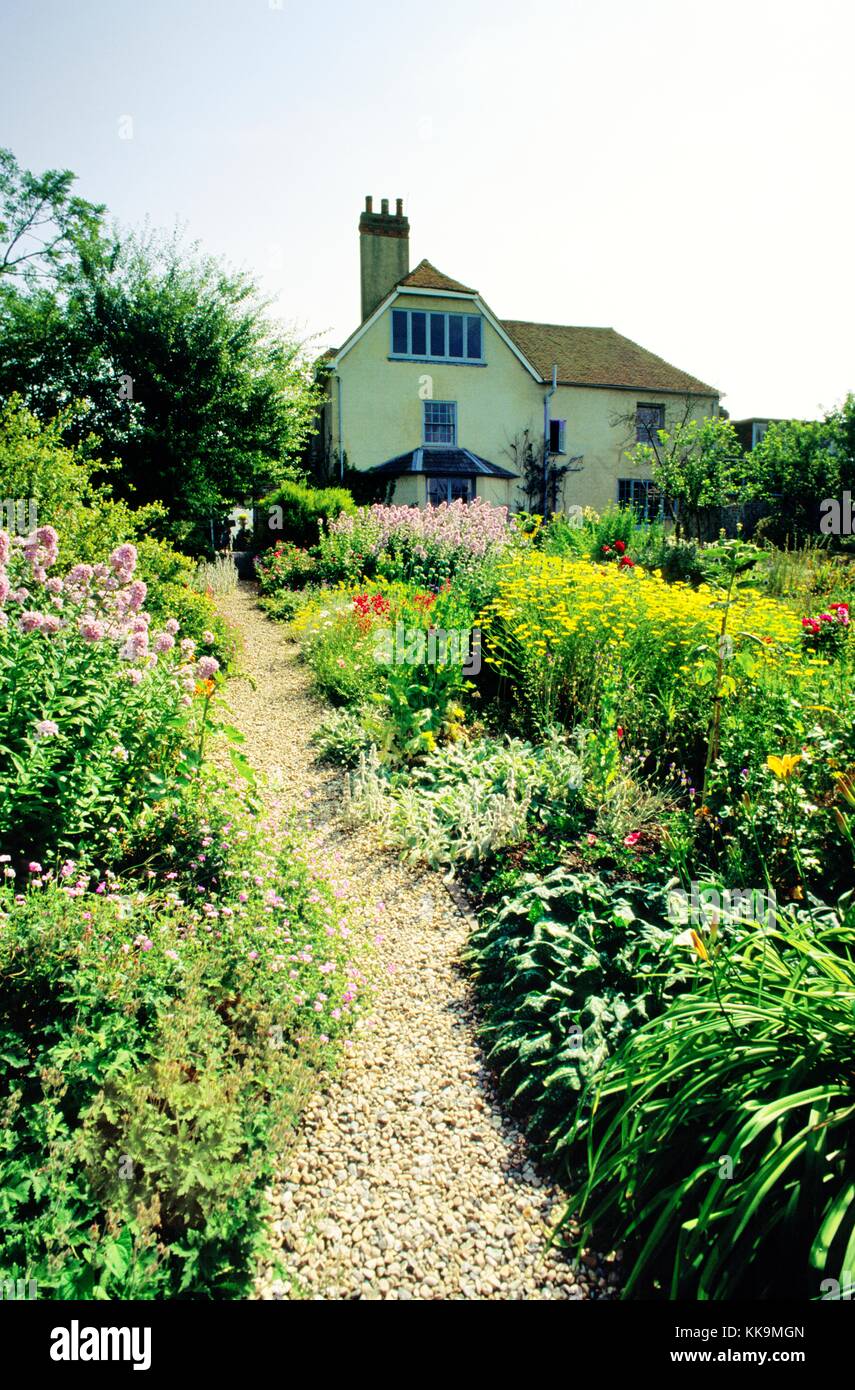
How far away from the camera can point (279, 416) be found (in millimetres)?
13492

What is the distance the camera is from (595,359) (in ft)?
83.6

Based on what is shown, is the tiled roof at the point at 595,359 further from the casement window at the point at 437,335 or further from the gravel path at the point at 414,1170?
the gravel path at the point at 414,1170

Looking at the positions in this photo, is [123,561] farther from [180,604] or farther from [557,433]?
[557,433]

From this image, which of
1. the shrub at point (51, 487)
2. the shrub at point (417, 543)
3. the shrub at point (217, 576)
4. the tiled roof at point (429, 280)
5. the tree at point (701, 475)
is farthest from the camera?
the tiled roof at point (429, 280)

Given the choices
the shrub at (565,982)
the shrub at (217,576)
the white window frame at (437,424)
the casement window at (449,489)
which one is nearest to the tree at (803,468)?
the casement window at (449,489)

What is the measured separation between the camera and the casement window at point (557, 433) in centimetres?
2422

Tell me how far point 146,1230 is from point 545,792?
120 inches

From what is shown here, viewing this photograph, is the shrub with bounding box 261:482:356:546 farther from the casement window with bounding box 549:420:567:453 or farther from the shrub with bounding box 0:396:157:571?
the casement window with bounding box 549:420:567:453

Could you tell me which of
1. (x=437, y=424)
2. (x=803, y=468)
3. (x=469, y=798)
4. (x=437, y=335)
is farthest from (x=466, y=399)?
(x=469, y=798)

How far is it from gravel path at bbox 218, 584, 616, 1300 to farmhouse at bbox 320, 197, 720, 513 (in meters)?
19.5

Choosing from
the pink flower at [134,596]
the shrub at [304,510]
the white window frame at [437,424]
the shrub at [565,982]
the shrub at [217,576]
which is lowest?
the shrub at [565,982]

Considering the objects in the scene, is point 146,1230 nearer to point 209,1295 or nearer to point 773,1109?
point 209,1295

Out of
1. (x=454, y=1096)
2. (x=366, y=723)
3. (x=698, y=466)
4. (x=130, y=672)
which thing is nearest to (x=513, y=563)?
(x=366, y=723)

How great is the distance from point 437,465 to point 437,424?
179 centimetres
